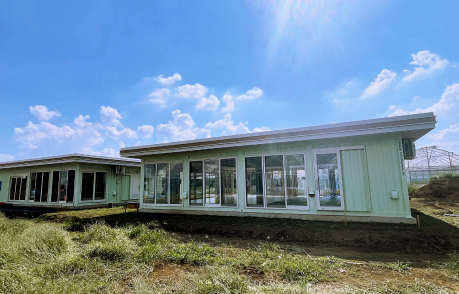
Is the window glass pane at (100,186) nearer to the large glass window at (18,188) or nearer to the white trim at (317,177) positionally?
the large glass window at (18,188)

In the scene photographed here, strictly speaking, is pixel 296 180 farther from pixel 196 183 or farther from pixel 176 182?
pixel 176 182

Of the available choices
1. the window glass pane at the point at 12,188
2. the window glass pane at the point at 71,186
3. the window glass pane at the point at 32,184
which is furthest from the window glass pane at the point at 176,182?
the window glass pane at the point at 12,188

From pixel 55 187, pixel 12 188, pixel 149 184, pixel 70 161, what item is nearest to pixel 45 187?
pixel 55 187

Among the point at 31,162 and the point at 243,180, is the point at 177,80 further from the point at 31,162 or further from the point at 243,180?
the point at 31,162

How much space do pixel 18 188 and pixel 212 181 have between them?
15152 millimetres

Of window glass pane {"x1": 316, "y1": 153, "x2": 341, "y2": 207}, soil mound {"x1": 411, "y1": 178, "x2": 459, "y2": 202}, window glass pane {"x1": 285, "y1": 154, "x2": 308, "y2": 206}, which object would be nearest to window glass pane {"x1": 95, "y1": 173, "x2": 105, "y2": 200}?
window glass pane {"x1": 285, "y1": 154, "x2": 308, "y2": 206}

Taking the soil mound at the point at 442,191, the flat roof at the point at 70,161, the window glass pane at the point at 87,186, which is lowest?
the soil mound at the point at 442,191

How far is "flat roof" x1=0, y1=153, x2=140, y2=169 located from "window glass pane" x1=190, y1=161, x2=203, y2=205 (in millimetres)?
6413

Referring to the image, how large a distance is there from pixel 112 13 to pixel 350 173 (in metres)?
9.87

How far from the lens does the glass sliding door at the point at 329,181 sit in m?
7.37

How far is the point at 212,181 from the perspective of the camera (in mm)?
9539

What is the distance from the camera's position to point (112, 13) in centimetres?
→ 882

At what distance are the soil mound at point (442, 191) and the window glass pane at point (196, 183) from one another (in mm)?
12544

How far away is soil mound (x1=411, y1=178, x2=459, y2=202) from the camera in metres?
12.8
